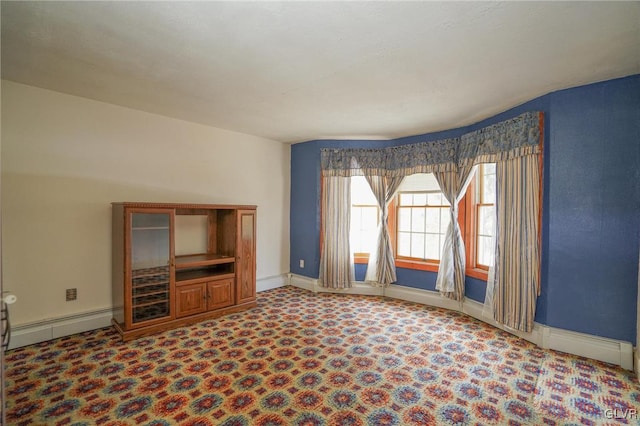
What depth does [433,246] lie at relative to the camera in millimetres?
4590

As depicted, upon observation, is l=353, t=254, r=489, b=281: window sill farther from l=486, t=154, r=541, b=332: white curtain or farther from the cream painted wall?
the cream painted wall

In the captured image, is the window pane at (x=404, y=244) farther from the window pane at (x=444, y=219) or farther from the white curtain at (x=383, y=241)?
the window pane at (x=444, y=219)

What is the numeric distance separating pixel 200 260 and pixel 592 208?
429cm

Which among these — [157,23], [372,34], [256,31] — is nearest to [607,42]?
[372,34]

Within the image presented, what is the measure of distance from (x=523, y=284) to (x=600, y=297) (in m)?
0.61

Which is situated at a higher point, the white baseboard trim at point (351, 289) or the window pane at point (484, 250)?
the window pane at point (484, 250)

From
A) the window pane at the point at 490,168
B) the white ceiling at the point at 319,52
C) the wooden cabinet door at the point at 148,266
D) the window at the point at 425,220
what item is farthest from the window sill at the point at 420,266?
the wooden cabinet door at the point at 148,266

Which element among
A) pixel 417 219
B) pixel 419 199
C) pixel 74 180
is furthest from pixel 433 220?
pixel 74 180

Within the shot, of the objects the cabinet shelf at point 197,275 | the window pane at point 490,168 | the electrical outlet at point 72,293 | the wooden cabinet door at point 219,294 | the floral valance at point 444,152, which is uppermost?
the floral valance at point 444,152

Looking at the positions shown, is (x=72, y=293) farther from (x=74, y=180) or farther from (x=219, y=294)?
(x=219, y=294)

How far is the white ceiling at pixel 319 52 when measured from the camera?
6.09 ft

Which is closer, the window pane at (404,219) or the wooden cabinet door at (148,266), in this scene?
the wooden cabinet door at (148,266)

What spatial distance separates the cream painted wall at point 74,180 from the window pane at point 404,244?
3068 millimetres

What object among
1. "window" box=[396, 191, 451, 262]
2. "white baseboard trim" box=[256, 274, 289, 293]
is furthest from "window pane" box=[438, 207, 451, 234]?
"white baseboard trim" box=[256, 274, 289, 293]
